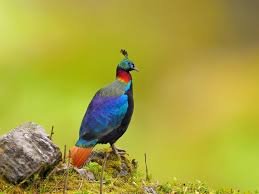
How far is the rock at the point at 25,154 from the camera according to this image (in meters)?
Answer: 7.66

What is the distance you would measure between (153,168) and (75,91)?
4.92 metres

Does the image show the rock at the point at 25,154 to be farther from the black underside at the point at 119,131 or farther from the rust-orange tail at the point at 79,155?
the black underside at the point at 119,131

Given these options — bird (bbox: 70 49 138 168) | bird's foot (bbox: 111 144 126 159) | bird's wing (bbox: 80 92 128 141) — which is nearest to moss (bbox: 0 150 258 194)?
bird's foot (bbox: 111 144 126 159)

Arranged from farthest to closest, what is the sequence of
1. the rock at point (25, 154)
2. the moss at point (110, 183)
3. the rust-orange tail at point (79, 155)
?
1. the rust-orange tail at point (79, 155)
2. the moss at point (110, 183)
3. the rock at point (25, 154)

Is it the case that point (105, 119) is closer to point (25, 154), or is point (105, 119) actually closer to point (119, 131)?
point (119, 131)

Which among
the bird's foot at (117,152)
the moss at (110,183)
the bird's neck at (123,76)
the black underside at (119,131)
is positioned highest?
the bird's neck at (123,76)

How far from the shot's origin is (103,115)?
28.6ft

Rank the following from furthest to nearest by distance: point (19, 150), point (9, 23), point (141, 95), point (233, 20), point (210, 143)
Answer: point (233, 20)
point (9, 23)
point (141, 95)
point (210, 143)
point (19, 150)

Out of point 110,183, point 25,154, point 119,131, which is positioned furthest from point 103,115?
point 25,154

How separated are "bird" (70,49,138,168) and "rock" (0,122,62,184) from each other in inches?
23.3

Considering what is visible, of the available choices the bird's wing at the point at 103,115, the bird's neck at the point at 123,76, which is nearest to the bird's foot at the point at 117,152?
the bird's wing at the point at 103,115

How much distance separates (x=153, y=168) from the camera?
1477 cm

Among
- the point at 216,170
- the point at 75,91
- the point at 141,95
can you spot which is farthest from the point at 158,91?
the point at 216,170

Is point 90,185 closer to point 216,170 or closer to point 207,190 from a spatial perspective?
point 207,190
